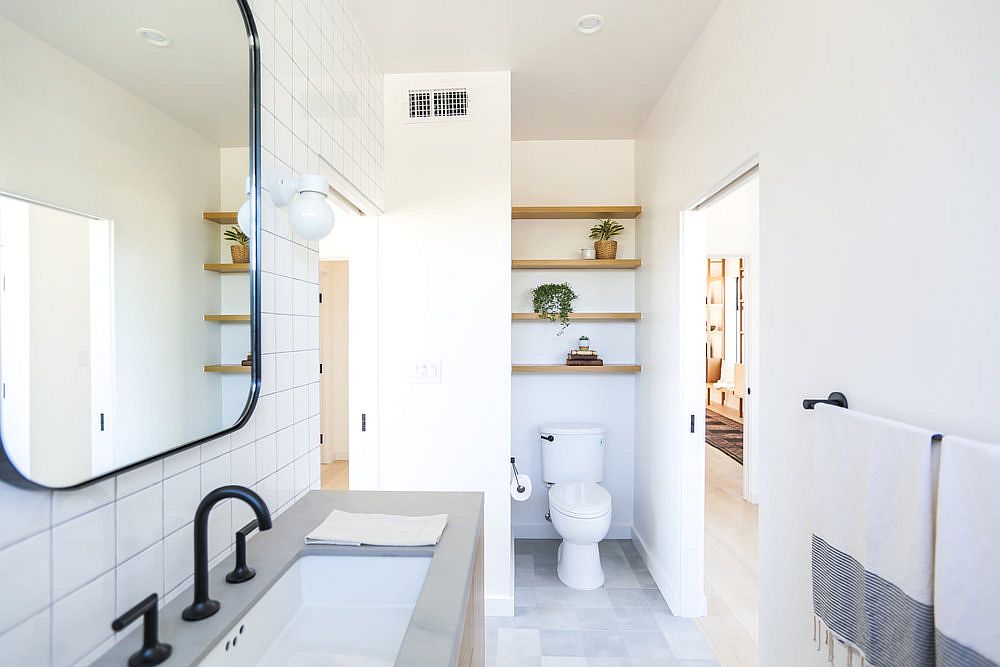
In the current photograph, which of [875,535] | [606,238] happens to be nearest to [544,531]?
[606,238]

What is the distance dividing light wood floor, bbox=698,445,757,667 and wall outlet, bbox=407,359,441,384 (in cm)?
175

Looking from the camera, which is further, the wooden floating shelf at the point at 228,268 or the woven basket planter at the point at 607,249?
the woven basket planter at the point at 607,249

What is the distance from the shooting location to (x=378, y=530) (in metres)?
1.23

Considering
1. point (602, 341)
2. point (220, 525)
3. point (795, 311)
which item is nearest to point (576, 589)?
point (602, 341)

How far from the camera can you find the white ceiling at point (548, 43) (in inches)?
76.0

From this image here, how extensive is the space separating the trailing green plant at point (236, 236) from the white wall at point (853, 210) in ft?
4.73

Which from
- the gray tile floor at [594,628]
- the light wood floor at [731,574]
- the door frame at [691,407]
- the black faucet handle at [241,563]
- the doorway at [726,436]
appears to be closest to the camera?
the black faucet handle at [241,563]

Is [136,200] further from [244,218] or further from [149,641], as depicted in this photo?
[149,641]

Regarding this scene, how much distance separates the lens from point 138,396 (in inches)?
33.1

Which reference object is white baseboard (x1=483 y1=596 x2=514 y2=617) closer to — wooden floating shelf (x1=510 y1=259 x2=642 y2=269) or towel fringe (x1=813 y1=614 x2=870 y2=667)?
towel fringe (x1=813 y1=614 x2=870 y2=667)

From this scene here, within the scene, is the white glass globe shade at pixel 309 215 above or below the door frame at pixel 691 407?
above

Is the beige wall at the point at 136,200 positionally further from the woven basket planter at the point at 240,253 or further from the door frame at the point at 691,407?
the door frame at the point at 691,407

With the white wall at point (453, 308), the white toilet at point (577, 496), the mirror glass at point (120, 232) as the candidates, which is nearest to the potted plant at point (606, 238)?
the white wall at point (453, 308)

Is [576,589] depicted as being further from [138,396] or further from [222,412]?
[138,396]
